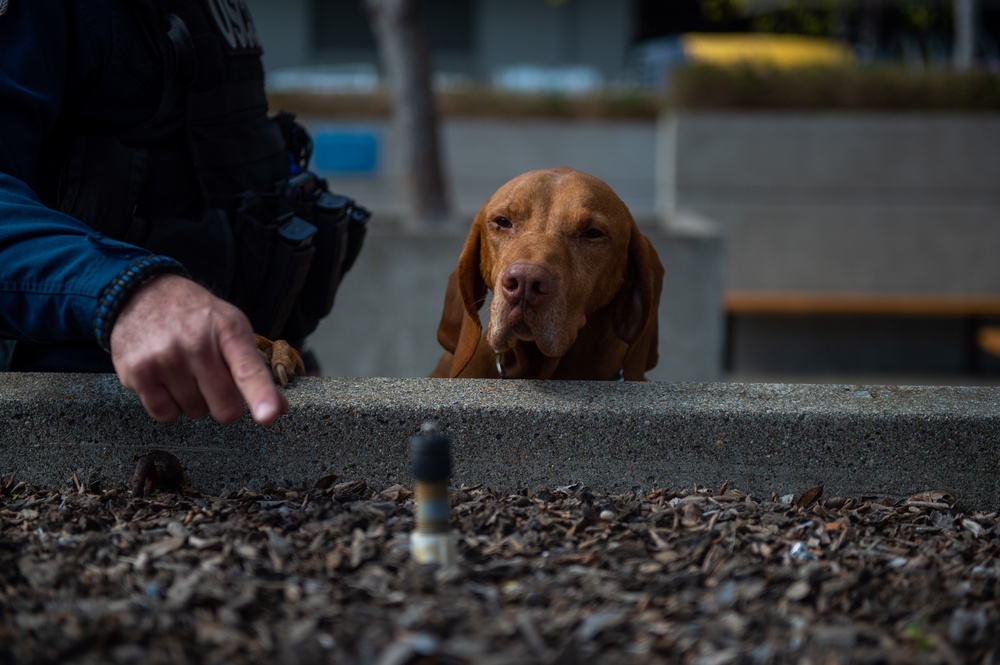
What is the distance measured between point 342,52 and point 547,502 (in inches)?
712

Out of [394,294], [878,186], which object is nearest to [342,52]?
[878,186]

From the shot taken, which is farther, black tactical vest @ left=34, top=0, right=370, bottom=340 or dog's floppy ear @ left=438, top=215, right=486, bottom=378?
dog's floppy ear @ left=438, top=215, right=486, bottom=378

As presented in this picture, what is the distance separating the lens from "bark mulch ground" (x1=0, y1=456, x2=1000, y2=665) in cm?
154

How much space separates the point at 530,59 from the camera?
19.2 m

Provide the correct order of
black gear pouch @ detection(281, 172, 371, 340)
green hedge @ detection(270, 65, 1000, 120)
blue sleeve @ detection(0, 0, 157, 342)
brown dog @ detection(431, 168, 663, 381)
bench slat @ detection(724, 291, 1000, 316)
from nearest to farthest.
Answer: blue sleeve @ detection(0, 0, 157, 342)
brown dog @ detection(431, 168, 663, 381)
black gear pouch @ detection(281, 172, 371, 340)
bench slat @ detection(724, 291, 1000, 316)
green hedge @ detection(270, 65, 1000, 120)

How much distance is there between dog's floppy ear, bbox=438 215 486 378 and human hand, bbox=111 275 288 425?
55.0 inches

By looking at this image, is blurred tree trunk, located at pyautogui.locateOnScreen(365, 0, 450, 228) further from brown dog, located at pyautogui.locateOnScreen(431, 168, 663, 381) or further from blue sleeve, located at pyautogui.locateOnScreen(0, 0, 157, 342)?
blue sleeve, located at pyautogui.locateOnScreen(0, 0, 157, 342)

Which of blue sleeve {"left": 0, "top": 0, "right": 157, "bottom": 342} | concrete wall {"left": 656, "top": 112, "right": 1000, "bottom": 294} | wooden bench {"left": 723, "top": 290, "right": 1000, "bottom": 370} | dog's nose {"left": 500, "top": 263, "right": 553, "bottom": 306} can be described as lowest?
wooden bench {"left": 723, "top": 290, "right": 1000, "bottom": 370}

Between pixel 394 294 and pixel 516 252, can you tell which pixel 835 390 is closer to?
pixel 516 252

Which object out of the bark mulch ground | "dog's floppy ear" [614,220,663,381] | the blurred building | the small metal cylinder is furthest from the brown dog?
the blurred building

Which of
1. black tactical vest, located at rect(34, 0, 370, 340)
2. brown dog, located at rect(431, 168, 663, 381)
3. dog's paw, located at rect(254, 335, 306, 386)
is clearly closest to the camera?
dog's paw, located at rect(254, 335, 306, 386)

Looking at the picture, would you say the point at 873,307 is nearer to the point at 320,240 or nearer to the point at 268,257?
the point at 320,240

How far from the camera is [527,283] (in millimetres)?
2781

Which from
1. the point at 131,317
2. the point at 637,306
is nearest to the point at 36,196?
the point at 131,317
